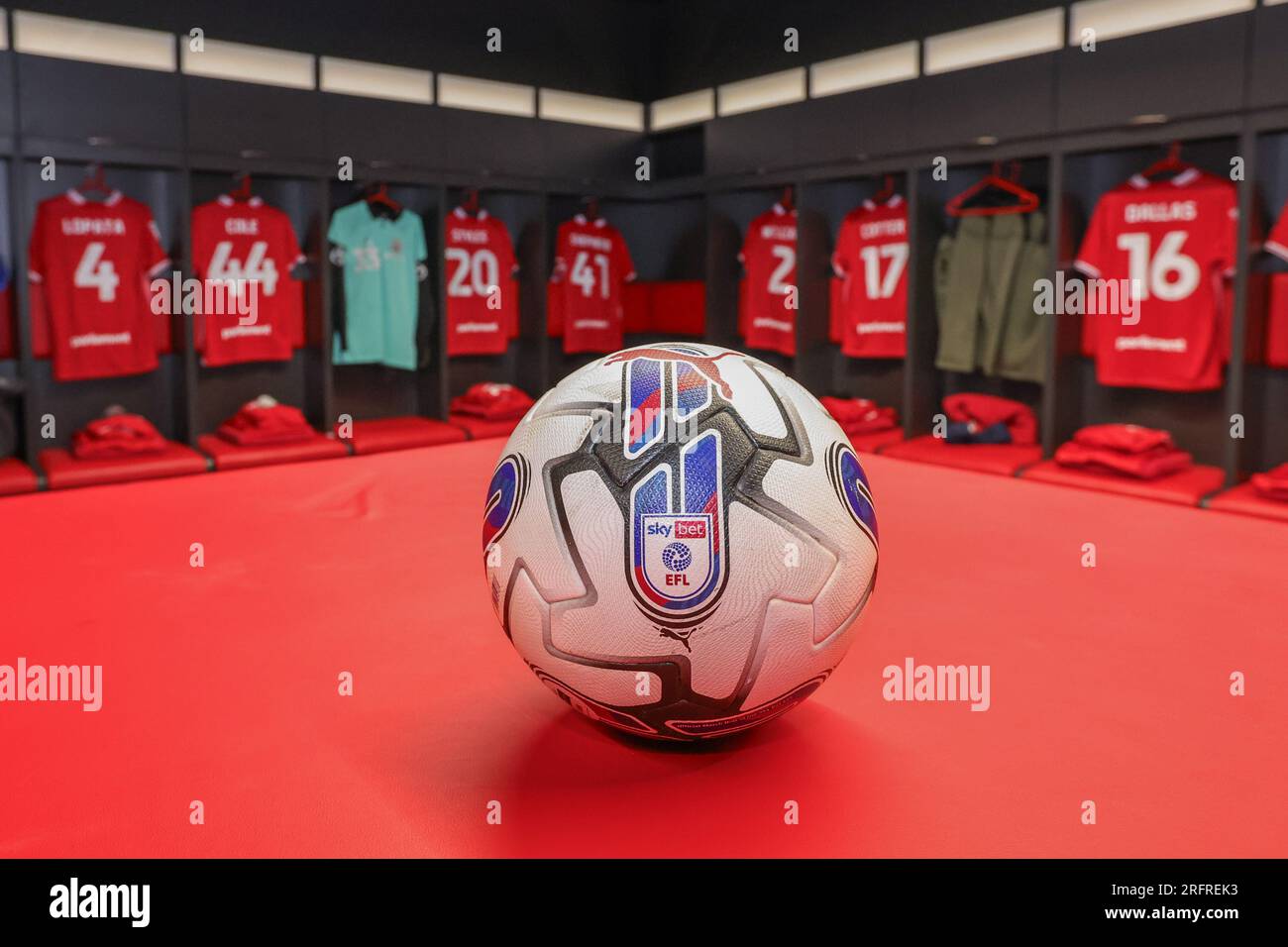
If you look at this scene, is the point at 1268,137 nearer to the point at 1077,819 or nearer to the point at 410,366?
the point at 1077,819

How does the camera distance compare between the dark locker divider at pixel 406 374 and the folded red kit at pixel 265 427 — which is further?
the dark locker divider at pixel 406 374

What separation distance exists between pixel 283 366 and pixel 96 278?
3.83ft

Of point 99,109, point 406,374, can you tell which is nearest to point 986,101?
point 406,374

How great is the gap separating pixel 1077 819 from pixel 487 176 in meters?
5.34

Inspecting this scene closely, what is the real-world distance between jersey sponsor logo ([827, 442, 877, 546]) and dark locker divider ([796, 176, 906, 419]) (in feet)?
13.8

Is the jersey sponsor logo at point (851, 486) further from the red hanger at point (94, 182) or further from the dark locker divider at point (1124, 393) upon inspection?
the red hanger at point (94, 182)

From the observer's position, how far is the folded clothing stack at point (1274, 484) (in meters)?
3.82

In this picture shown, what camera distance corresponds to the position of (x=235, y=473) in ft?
15.2

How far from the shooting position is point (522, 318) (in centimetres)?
682

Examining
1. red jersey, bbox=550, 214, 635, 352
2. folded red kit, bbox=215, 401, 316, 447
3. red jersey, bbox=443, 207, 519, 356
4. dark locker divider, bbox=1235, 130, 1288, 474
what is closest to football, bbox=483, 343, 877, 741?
dark locker divider, bbox=1235, 130, 1288, 474

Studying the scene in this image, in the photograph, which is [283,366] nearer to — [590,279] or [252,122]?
[252,122]

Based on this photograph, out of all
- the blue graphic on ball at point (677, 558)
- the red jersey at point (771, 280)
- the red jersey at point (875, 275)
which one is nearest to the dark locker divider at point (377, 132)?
the red jersey at point (771, 280)

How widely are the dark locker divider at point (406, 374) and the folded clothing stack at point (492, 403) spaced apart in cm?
18

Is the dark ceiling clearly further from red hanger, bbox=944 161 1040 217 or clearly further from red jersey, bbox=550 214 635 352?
red jersey, bbox=550 214 635 352
